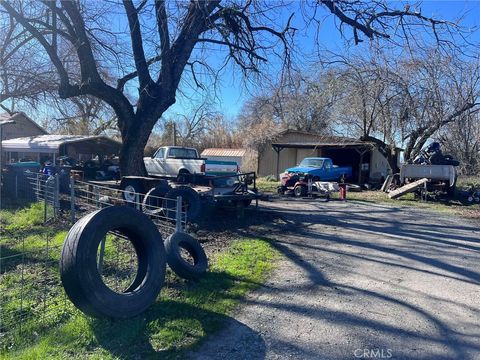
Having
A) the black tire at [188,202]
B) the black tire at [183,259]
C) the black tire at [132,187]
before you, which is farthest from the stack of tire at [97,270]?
the black tire at [132,187]

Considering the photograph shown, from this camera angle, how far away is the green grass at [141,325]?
3.50 metres

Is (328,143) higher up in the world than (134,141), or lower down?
higher up

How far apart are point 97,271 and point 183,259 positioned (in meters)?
1.64

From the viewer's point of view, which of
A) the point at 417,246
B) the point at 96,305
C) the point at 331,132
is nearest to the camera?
the point at 96,305

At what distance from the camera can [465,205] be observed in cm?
1563

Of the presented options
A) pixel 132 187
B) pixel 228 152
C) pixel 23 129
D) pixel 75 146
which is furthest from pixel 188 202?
pixel 23 129

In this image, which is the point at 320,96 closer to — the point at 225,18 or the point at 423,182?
the point at 423,182

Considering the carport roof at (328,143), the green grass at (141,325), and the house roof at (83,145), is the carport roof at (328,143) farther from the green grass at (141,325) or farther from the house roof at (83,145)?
the green grass at (141,325)

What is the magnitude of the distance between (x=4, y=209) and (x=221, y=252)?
815cm

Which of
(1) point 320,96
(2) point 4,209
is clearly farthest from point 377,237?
(1) point 320,96

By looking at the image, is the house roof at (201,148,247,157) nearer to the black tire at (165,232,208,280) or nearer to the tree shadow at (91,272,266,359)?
the black tire at (165,232,208,280)

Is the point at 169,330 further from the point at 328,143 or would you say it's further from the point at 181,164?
the point at 328,143

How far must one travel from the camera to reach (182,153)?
19.9 m

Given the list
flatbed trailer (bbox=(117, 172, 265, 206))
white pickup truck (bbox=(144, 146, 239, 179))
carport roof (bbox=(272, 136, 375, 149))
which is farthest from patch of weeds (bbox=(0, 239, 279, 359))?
carport roof (bbox=(272, 136, 375, 149))
